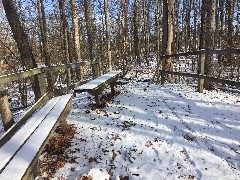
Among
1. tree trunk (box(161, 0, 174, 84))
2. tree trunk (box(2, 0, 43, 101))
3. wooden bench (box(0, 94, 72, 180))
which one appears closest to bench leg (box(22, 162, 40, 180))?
wooden bench (box(0, 94, 72, 180))

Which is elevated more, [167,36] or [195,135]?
[167,36]

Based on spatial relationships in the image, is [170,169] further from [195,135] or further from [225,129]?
[225,129]

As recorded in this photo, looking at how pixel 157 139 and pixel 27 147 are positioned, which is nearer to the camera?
pixel 27 147

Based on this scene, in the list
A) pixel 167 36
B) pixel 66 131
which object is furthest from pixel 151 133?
pixel 167 36

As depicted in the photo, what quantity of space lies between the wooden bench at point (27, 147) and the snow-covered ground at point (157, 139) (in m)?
0.89

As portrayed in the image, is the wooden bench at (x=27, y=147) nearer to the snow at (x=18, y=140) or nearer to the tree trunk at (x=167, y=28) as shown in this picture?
the snow at (x=18, y=140)

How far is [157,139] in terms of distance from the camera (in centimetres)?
539

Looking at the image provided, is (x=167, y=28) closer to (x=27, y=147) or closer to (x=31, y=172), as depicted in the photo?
(x=27, y=147)

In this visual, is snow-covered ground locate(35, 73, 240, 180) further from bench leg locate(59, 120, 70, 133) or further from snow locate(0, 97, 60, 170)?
snow locate(0, 97, 60, 170)

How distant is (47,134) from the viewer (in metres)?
3.83

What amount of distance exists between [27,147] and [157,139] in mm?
2846

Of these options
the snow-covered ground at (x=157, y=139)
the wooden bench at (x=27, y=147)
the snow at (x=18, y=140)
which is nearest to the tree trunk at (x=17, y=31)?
the snow-covered ground at (x=157, y=139)

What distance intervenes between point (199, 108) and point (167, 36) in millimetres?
5735

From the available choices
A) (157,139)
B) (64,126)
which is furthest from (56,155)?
(157,139)
